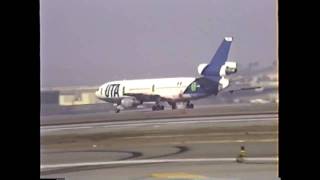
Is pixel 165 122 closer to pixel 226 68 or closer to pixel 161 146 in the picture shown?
pixel 161 146

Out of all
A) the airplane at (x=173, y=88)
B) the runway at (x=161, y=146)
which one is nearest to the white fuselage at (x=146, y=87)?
the airplane at (x=173, y=88)

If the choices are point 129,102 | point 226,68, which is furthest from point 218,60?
point 129,102

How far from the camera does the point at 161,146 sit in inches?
237

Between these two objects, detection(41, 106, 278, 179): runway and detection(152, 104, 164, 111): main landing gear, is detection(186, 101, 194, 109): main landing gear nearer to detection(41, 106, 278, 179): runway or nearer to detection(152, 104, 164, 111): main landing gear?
detection(41, 106, 278, 179): runway

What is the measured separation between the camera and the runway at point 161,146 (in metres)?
5.34

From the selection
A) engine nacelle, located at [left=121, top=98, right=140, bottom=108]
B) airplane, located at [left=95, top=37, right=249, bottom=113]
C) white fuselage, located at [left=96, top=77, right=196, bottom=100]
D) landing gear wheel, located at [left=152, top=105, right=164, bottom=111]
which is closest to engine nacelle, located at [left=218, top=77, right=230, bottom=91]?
airplane, located at [left=95, top=37, right=249, bottom=113]

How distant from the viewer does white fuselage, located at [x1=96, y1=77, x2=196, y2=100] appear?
5.27 metres

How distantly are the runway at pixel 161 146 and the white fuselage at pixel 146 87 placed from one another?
1.00ft

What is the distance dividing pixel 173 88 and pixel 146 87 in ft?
0.96
